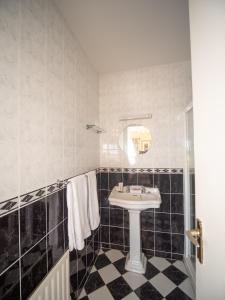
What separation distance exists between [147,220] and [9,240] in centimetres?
172

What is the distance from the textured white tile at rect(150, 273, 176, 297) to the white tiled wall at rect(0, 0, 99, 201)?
4.67ft

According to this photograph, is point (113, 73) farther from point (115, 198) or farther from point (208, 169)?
point (208, 169)

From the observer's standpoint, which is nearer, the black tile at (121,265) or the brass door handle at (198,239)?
the brass door handle at (198,239)

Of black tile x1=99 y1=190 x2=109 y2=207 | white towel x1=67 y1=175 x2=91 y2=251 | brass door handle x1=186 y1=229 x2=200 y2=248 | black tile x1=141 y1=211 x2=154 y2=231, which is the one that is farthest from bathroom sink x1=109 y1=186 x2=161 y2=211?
brass door handle x1=186 y1=229 x2=200 y2=248

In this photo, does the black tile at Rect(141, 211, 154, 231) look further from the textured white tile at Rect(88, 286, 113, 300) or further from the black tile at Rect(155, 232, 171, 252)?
the textured white tile at Rect(88, 286, 113, 300)

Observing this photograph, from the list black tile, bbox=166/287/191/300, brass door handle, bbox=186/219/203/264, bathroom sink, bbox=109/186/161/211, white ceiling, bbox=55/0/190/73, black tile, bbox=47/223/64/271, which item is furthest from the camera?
bathroom sink, bbox=109/186/161/211

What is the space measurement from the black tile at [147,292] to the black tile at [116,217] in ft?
2.36

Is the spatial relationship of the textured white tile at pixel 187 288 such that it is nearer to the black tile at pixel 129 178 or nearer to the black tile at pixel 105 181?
the black tile at pixel 129 178

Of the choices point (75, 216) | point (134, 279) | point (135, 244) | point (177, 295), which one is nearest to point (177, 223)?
point (135, 244)

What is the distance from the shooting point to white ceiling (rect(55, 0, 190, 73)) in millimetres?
1209

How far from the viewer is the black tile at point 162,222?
202 centimetres

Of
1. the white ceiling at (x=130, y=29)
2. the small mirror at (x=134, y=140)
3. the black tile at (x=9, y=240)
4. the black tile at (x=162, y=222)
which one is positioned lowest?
the black tile at (x=162, y=222)

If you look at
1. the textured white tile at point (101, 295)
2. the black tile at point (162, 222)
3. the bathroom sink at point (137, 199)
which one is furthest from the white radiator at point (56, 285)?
the black tile at point (162, 222)

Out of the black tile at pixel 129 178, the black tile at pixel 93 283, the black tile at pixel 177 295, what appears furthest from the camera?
the black tile at pixel 129 178
